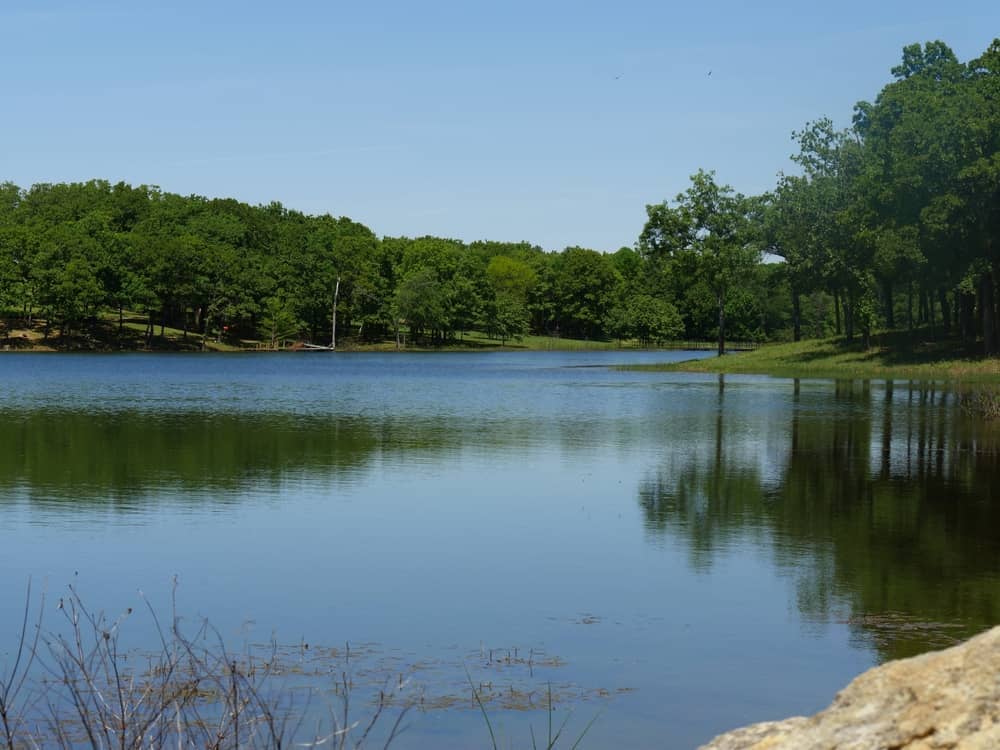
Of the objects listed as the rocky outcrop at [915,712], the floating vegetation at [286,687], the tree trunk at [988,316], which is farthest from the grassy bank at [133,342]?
the rocky outcrop at [915,712]

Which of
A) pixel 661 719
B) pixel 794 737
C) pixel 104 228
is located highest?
pixel 104 228

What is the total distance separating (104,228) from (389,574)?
153646mm

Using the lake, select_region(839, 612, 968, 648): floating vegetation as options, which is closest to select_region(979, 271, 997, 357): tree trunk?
the lake

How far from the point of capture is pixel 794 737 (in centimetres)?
570

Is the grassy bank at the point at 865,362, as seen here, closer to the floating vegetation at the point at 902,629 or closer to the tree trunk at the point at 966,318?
Result: the tree trunk at the point at 966,318

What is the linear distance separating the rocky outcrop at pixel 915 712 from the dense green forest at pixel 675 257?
66.0m

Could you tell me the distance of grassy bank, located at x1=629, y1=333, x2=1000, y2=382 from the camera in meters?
72.0

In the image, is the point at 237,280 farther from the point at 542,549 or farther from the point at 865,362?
the point at 542,549

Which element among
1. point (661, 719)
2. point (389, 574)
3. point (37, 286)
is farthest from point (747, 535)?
point (37, 286)

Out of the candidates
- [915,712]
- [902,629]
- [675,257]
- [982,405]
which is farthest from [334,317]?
[915,712]

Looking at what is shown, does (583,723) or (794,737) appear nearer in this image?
(794,737)

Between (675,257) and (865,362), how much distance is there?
2998 cm

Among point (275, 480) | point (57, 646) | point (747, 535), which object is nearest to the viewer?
point (57, 646)

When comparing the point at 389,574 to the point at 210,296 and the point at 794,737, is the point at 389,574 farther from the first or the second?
the point at 210,296
